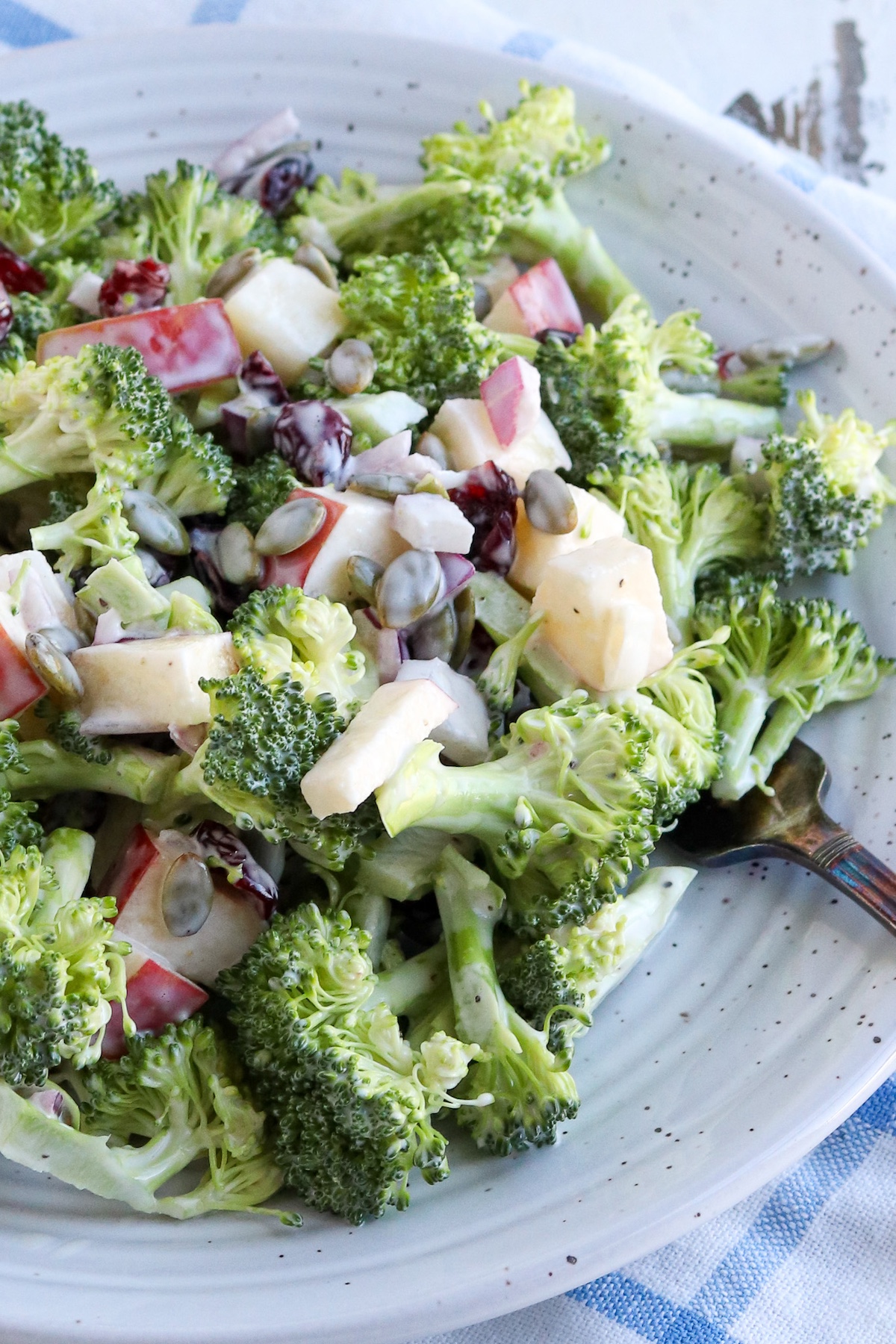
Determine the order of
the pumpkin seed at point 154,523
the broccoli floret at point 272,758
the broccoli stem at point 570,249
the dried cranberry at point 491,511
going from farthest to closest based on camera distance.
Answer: the broccoli stem at point 570,249 → the dried cranberry at point 491,511 → the pumpkin seed at point 154,523 → the broccoli floret at point 272,758

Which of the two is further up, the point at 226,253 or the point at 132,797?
the point at 226,253

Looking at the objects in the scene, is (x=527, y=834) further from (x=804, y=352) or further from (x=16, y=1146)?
(x=804, y=352)

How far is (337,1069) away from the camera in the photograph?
2215 millimetres

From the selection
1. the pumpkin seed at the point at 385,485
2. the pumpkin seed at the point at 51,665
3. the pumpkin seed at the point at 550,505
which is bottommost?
the pumpkin seed at the point at 51,665

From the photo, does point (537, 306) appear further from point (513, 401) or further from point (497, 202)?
point (513, 401)

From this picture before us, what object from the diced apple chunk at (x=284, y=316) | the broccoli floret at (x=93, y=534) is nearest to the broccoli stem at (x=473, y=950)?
the broccoli floret at (x=93, y=534)

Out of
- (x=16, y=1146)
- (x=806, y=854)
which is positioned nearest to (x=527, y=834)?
(x=806, y=854)

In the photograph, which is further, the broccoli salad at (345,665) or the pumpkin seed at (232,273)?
the pumpkin seed at (232,273)

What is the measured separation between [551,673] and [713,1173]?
1021 millimetres

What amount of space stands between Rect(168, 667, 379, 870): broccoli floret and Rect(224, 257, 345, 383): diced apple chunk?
111 cm

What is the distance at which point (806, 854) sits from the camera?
2.64 meters

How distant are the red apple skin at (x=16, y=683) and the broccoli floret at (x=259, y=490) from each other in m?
0.61

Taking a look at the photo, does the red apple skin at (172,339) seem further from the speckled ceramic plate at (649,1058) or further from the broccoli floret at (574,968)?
the broccoli floret at (574,968)

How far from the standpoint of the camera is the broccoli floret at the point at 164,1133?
2.23 meters
